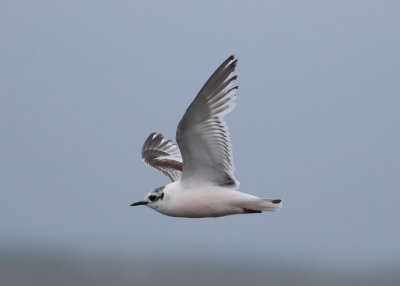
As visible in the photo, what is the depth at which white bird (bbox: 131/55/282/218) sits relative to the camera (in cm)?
792

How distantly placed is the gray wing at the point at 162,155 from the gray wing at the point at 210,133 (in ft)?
8.21

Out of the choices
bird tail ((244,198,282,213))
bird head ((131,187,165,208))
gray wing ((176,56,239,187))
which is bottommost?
bird tail ((244,198,282,213))

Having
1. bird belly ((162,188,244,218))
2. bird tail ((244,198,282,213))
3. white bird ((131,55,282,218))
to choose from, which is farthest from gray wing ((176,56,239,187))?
bird tail ((244,198,282,213))

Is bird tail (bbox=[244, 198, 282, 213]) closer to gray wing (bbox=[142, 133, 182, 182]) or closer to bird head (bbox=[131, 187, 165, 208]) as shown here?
bird head (bbox=[131, 187, 165, 208])

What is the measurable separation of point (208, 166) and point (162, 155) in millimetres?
3951

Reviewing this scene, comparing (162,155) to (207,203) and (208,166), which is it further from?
(207,203)

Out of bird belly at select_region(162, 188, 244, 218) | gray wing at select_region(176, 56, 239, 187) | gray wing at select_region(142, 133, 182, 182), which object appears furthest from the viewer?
gray wing at select_region(142, 133, 182, 182)

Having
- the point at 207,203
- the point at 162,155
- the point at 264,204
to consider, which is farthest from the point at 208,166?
the point at 162,155

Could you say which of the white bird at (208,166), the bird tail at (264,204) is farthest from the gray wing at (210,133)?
the bird tail at (264,204)

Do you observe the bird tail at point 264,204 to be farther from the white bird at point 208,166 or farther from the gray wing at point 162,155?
the gray wing at point 162,155

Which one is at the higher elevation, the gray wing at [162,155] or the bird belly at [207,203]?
the gray wing at [162,155]

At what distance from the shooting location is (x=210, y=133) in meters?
8.04

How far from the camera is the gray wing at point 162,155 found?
1106 cm

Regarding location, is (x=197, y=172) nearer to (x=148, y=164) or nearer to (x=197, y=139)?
(x=197, y=139)
